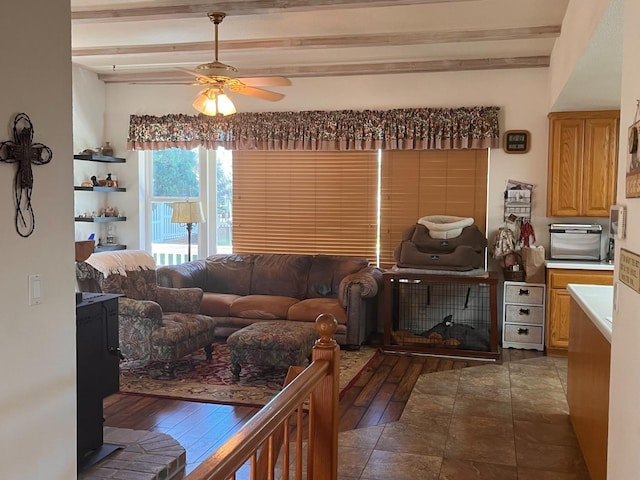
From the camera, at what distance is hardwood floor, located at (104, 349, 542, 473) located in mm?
3807

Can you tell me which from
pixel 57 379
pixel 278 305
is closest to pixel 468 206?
pixel 278 305

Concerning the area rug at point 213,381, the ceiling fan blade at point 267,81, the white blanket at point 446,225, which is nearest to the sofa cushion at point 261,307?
the area rug at point 213,381

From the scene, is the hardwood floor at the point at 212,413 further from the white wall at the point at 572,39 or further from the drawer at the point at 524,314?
the white wall at the point at 572,39

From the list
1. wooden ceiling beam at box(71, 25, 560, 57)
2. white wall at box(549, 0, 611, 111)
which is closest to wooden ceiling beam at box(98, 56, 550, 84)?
white wall at box(549, 0, 611, 111)

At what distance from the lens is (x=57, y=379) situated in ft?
8.11

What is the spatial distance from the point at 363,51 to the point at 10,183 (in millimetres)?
4426

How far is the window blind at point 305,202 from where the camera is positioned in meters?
6.73

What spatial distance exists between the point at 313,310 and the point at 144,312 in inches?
68.6

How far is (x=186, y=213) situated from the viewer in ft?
22.1

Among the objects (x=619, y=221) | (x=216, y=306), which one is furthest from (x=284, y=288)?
(x=619, y=221)

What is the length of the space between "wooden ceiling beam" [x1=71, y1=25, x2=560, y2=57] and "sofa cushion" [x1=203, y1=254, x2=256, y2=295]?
2282 mm

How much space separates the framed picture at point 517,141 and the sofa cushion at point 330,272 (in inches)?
74.8

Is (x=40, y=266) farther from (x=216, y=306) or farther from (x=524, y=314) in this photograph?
(x=524, y=314)

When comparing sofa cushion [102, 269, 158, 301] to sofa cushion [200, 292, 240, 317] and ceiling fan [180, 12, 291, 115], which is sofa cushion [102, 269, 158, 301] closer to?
sofa cushion [200, 292, 240, 317]
